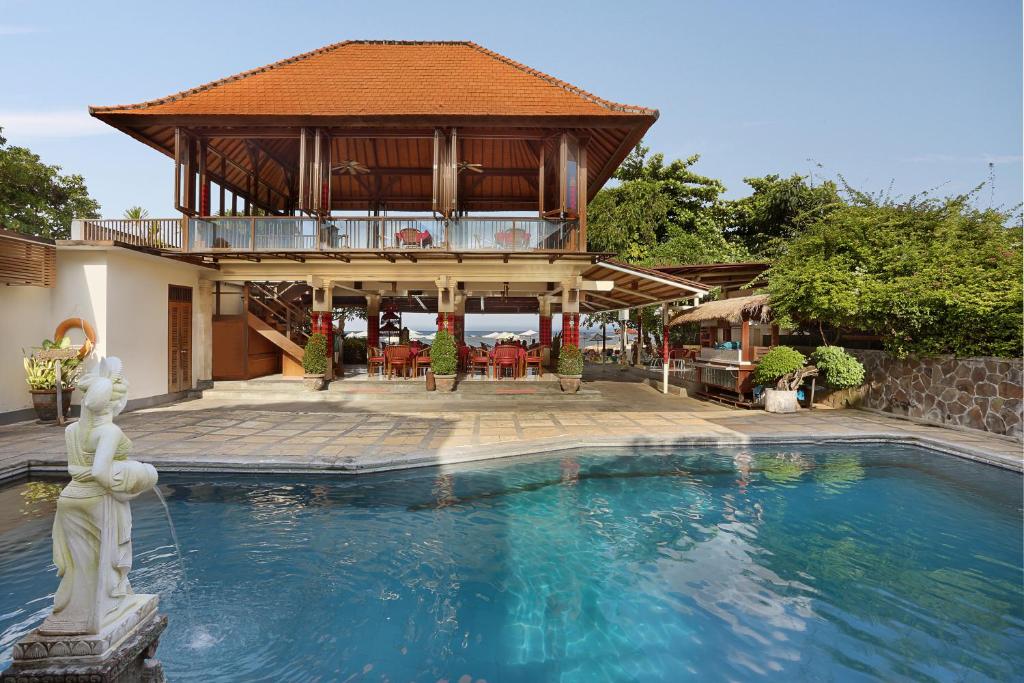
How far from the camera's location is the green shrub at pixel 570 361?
13.9 m

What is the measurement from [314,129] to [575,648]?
13984mm

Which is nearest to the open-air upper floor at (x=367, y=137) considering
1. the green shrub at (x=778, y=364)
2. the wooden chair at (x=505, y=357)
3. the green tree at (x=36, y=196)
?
the wooden chair at (x=505, y=357)

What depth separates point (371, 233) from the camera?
13.5m

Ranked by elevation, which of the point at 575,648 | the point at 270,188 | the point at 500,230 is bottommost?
the point at 575,648

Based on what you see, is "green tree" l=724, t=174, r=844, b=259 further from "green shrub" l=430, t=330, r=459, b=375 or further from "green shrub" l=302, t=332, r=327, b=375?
"green shrub" l=302, t=332, r=327, b=375

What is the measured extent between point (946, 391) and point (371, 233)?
14339 millimetres

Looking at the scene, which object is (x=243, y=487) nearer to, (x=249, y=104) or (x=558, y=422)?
(x=558, y=422)

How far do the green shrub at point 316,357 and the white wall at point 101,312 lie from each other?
3.47m

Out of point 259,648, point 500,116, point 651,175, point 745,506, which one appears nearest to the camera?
point 259,648

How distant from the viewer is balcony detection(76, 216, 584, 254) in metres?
13.3

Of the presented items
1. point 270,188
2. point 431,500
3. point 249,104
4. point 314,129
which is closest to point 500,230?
point 314,129

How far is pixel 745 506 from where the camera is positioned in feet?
20.1

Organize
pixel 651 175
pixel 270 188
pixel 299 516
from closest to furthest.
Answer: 1. pixel 299 516
2. pixel 270 188
3. pixel 651 175

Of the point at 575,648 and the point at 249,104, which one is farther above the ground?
the point at 249,104
